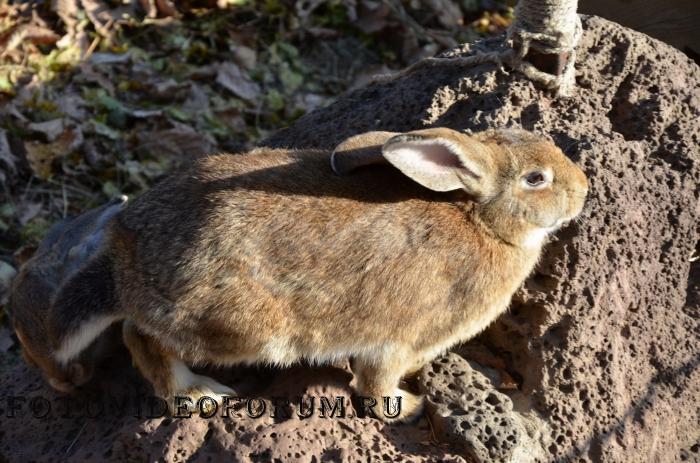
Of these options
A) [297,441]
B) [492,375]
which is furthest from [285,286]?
[492,375]

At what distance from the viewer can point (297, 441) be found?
3438mm

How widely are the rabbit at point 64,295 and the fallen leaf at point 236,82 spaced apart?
107 inches

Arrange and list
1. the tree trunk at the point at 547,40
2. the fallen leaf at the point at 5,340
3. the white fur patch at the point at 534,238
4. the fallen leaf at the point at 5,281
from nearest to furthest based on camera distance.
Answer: the white fur patch at the point at 534,238 < the tree trunk at the point at 547,40 < the fallen leaf at the point at 5,340 < the fallen leaf at the point at 5,281

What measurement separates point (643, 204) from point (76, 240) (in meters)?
2.85

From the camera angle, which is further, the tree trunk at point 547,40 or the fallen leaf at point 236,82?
the fallen leaf at point 236,82

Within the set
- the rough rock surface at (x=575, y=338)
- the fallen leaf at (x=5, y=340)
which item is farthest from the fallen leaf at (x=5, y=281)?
the rough rock surface at (x=575, y=338)

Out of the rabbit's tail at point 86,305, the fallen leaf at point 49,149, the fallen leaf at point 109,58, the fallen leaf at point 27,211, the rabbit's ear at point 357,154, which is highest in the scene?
the rabbit's ear at point 357,154

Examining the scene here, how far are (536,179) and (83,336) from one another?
209 centimetres

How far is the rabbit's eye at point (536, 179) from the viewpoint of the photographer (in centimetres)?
366

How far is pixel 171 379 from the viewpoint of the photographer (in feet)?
12.0

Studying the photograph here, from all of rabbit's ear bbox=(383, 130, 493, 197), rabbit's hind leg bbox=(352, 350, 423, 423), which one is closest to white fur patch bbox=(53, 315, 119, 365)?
rabbit's hind leg bbox=(352, 350, 423, 423)

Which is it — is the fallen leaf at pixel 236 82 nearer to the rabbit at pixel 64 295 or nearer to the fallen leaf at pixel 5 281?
the fallen leaf at pixel 5 281

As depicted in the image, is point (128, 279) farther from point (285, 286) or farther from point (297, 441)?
point (297, 441)

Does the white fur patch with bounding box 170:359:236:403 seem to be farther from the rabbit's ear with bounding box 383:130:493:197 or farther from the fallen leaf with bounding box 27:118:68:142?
the fallen leaf with bounding box 27:118:68:142
